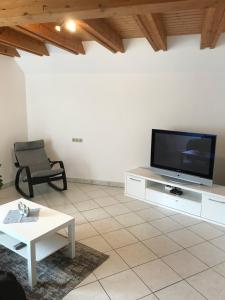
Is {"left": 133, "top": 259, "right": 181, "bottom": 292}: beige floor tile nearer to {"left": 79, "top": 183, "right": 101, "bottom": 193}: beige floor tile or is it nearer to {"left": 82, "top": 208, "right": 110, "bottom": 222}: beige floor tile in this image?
{"left": 82, "top": 208, "right": 110, "bottom": 222}: beige floor tile

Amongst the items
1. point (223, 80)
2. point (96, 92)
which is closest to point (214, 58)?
point (223, 80)

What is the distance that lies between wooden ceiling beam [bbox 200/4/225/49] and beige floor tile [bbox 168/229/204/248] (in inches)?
92.3

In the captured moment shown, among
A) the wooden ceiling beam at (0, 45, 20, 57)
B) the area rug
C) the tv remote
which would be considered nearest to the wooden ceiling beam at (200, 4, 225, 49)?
the area rug

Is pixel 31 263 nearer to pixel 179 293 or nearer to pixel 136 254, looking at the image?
pixel 136 254

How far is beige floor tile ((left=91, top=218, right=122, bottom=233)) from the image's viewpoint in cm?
324

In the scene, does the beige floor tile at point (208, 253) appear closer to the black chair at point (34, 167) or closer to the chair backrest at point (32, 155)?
the black chair at point (34, 167)

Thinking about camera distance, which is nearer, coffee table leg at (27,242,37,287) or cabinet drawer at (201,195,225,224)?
coffee table leg at (27,242,37,287)

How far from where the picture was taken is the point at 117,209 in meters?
3.84

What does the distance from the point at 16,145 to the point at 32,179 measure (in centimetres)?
83

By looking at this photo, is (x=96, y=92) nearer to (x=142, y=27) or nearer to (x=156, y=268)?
(x=142, y=27)

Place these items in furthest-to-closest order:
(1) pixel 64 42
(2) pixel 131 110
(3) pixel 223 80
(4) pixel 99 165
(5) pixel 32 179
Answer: (4) pixel 99 165
(2) pixel 131 110
(5) pixel 32 179
(3) pixel 223 80
(1) pixel 64 42

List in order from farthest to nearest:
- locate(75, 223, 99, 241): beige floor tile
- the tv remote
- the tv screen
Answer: the tv screen
locate(75, 223, 99, 241): beige floor tile
the tv remote

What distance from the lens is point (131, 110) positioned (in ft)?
14.8

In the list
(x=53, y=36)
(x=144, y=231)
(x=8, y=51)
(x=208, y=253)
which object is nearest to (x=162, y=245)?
(x=144, y=231)
